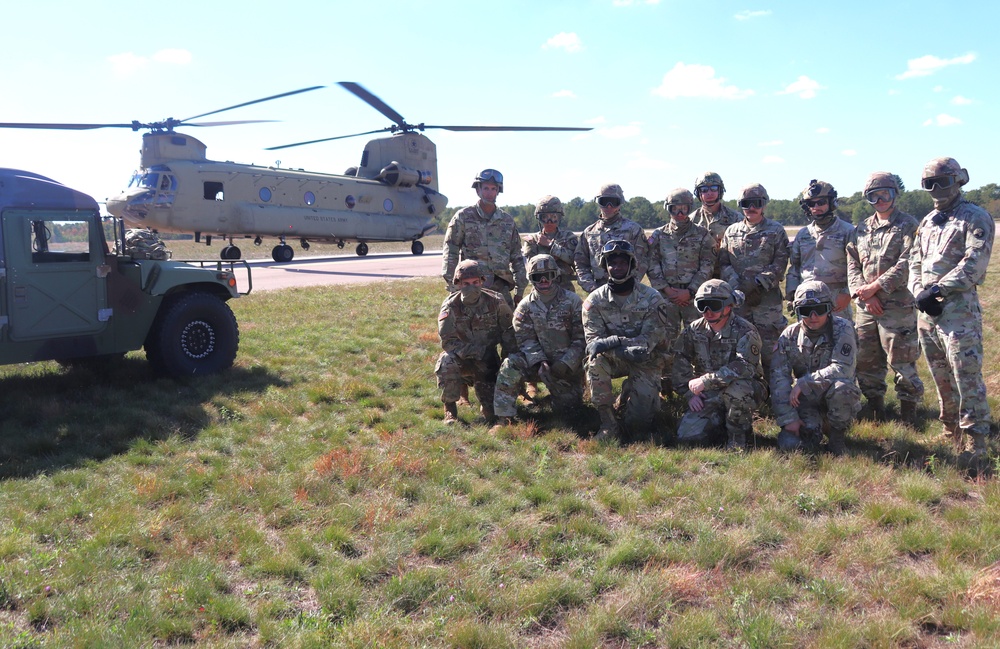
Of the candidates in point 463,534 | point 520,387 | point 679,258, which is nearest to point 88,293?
point 520,387

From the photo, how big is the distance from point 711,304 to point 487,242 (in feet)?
9.74

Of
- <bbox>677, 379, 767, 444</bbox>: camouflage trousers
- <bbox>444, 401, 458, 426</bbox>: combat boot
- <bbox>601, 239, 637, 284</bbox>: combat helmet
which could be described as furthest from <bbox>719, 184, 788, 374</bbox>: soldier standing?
<bbox>444, 401, 458, 426</bbox>: combat boot

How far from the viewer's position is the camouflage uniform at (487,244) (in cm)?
830

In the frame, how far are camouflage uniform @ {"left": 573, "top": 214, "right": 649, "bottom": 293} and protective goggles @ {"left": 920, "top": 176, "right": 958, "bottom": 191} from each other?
105 inches

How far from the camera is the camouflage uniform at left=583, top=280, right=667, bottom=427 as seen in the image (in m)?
6.53

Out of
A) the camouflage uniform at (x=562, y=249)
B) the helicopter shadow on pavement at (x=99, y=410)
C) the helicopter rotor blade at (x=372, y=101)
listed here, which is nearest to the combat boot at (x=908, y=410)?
the camouflage uniform at (x=562, y=249)

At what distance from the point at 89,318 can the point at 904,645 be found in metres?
7.67

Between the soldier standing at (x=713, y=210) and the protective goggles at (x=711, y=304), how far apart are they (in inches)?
64.7

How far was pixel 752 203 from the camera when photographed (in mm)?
7164

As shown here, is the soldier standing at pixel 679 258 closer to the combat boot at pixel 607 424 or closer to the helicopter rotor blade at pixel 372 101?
the combat boot at pixel 607 424

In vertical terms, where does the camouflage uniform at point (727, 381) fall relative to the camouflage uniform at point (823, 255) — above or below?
below

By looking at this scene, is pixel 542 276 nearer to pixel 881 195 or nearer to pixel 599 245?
pixel 599 245

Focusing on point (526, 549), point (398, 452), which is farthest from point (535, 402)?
point (526, 549)

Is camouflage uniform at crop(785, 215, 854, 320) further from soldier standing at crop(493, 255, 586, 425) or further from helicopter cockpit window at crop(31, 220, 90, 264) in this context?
helicopter cockpit window at crop(31, 220, 90, 264)
